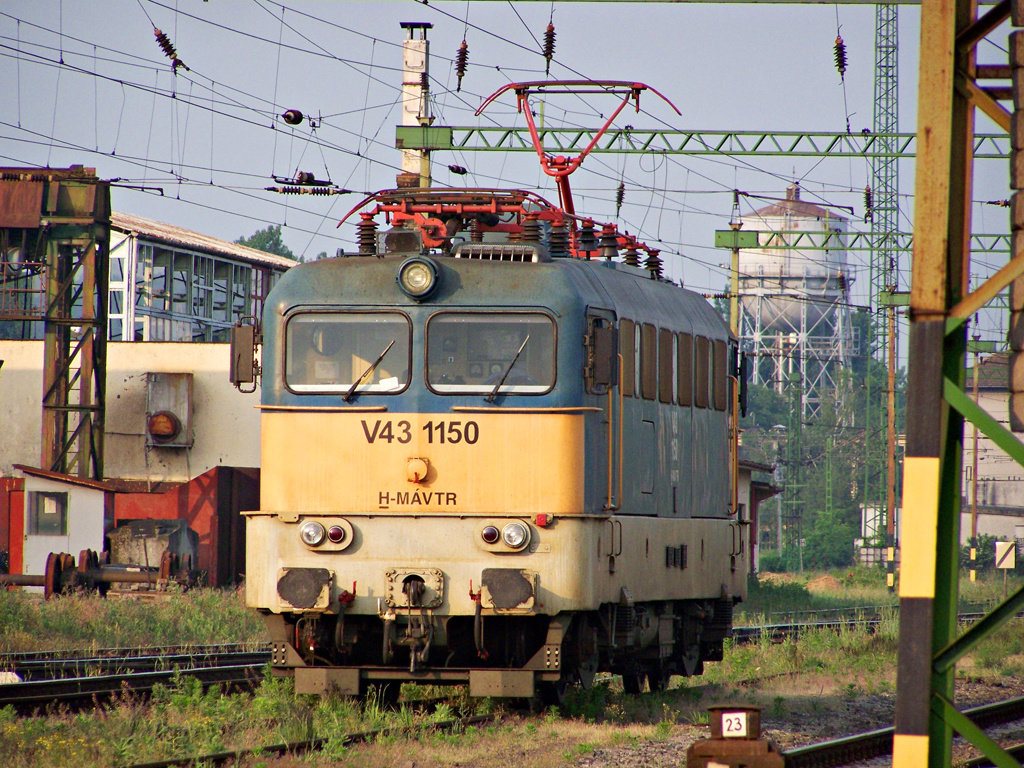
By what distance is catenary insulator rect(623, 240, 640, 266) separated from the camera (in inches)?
540

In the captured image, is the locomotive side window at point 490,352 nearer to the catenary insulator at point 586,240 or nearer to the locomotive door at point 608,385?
the locomotive door at point 608,385

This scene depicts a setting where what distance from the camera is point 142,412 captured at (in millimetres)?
34688

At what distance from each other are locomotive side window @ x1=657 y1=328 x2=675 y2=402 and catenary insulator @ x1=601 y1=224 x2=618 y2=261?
3.27 feet

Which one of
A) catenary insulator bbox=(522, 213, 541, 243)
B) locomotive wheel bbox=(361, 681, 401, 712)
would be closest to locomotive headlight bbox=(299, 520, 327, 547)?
locomotive wheel bbox=(361, 681, 401, 712)

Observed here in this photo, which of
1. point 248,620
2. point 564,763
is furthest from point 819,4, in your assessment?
point 564,763

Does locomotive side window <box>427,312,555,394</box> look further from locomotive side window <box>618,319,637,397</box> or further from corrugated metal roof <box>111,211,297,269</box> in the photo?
corrugated metal roof <box>111,211,297,269</box>

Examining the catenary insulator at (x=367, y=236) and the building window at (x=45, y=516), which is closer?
the catenary insulator at (x=367, y=236)

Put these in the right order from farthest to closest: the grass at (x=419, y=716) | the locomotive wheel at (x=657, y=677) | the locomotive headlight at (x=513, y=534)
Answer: the locomotive wheel at (x=657, y=677) → the locomotive headlight at (x=513, y=534) → the grass at (x=419, y=716)

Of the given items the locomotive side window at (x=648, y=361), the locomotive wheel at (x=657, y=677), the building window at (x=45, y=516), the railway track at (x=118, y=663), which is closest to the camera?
the locomotive side window at (x=648, y=361)

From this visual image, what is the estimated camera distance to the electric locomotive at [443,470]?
10758 millimetres

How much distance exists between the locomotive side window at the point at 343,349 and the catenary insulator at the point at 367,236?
38.8 inches

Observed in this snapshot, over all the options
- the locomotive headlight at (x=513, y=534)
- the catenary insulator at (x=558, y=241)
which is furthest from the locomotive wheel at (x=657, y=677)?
the catenary insulator at (x=558, y=241)

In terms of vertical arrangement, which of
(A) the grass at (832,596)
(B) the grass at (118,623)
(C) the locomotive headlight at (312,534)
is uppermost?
(C) the locomotive headlight at (312,534)

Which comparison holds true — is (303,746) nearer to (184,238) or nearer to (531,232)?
(531,232)
